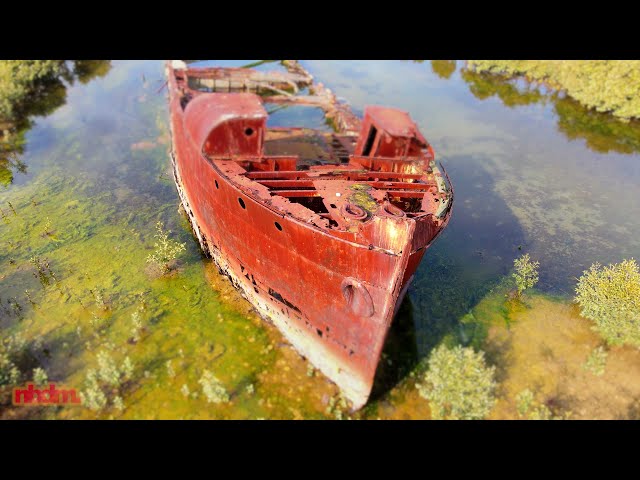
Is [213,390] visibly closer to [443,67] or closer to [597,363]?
[597,363]

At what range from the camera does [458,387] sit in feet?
34.4

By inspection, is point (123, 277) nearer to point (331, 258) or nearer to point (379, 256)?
point (331, 258)

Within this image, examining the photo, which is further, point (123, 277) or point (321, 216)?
point (123, 277)

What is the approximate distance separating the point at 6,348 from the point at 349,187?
1040cm

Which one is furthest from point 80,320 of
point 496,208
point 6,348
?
point 496,208

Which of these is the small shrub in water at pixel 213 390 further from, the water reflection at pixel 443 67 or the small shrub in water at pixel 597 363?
the water reflection at pixel 443 67

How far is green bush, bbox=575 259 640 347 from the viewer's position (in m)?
Result: 12.7

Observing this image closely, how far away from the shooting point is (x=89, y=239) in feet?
51.4

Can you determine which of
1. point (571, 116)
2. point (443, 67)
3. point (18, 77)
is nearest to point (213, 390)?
point (18, 77)

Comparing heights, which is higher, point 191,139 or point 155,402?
point 191,139

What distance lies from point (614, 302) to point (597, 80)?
Answer: 21.0m

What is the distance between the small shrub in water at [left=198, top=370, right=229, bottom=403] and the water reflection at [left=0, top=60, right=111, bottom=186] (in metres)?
15.2

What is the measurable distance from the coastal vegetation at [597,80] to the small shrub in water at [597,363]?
21738mm

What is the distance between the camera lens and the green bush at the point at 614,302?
12.7 meters
